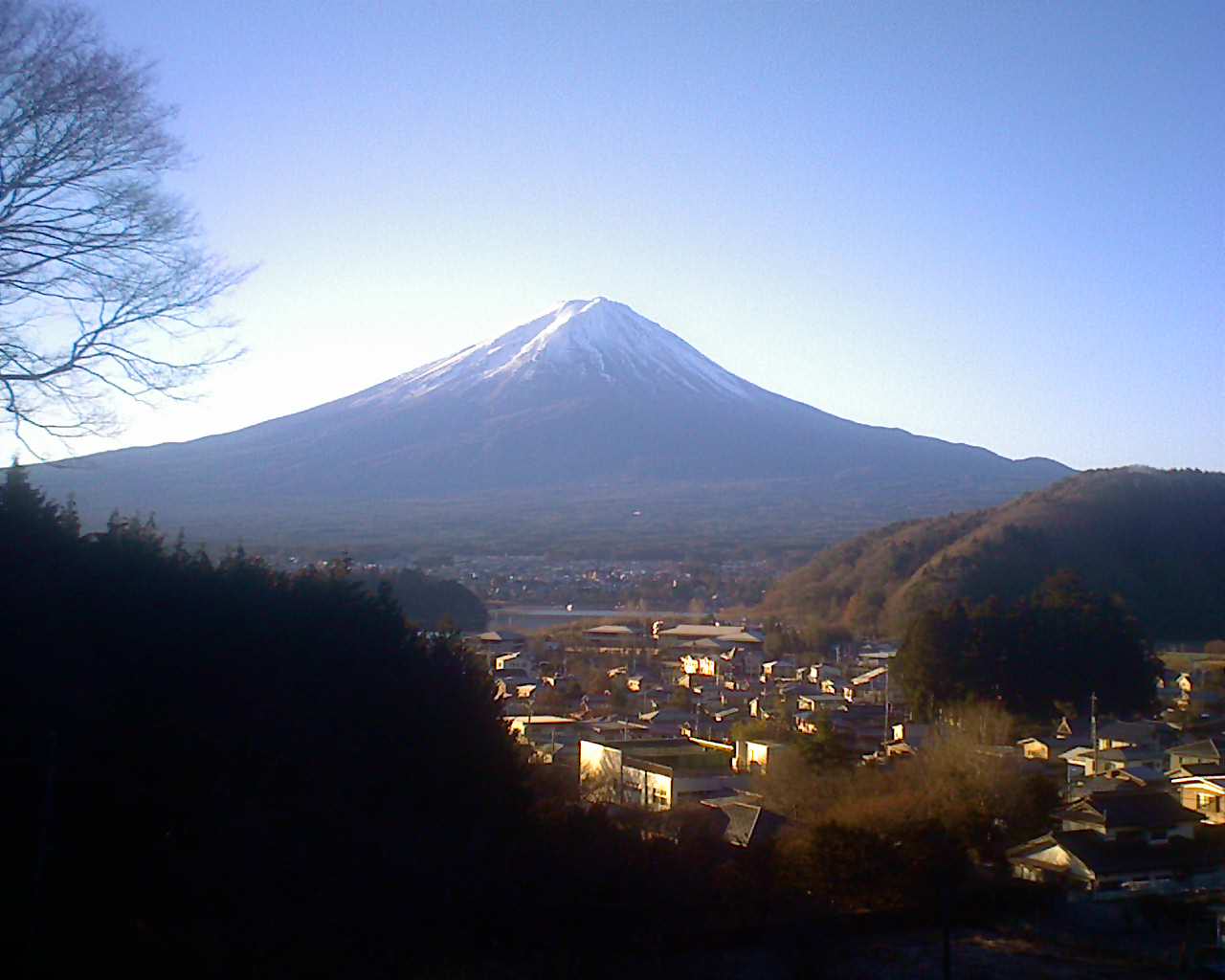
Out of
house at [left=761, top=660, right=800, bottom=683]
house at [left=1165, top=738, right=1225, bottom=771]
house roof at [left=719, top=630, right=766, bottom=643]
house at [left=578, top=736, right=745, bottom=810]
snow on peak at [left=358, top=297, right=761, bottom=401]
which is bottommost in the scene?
house at [left=1165, top=738, right=1225, bottom=771]

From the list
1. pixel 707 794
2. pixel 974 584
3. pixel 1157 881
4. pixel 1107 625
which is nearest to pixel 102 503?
pixel 707 794

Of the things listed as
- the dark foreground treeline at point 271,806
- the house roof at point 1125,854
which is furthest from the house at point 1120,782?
the dark foreground treeline at point 271,806

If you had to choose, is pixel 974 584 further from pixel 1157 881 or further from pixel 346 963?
pixel 346 963

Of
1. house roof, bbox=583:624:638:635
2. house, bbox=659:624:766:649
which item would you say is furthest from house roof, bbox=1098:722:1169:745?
house roof, bbox=583:624:638:635

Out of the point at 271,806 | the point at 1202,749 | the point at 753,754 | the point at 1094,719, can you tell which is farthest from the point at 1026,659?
the point at 271,806

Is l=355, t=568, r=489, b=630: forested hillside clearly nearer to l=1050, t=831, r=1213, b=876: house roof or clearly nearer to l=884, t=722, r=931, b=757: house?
l=884, t=722, r=931, b=757: house
